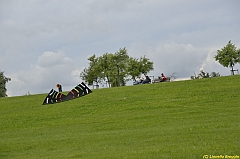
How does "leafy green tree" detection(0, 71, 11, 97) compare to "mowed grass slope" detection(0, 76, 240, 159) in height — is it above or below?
above

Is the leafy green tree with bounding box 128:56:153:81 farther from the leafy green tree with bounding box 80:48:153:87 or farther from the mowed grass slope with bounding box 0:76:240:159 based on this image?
the mowed grass slope with bounding box 0:76:240:159

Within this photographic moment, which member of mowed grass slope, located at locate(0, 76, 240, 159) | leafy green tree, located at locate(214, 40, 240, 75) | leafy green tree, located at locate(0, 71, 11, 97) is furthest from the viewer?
leafy green tree, located at locate(0, 71, 11, 97)

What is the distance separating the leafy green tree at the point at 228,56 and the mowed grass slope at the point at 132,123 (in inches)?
1284

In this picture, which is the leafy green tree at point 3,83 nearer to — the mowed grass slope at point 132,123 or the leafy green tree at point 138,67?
the leafy green tree at point 138,67

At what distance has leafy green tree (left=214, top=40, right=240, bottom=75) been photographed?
246ft

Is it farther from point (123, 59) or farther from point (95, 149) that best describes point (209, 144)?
point (123, 59)

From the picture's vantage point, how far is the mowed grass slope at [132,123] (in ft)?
49.9

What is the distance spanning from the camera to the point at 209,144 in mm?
14406

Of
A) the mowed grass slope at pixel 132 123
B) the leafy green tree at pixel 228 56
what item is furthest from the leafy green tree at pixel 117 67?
the mowed grass slope at pixel 132 123

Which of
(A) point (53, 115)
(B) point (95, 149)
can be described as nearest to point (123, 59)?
(A) point (53, 115)

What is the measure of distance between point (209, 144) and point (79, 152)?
15.7ft

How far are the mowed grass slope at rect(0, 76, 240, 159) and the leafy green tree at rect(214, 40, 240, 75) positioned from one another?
3260cm

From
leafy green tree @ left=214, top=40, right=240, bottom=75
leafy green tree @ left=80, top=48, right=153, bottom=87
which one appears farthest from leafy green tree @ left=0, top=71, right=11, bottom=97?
leafy green tree @ left=214, top=40, right=240, bottom=75

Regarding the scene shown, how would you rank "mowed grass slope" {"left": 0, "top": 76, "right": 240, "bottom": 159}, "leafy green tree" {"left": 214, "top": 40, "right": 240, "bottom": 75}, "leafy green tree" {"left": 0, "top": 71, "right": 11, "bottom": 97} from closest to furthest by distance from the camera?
1. "mowed grass slope" {"left": 0, "top": 76, "right": 240, "bottom": 159}
2. "leafy green tree" {"left": 214, "top": 40, "right": 240, "bottom": 75}
3. "leafy green tree" {"left": 0, "top": 71, "right": 11, "bottom": 97}
